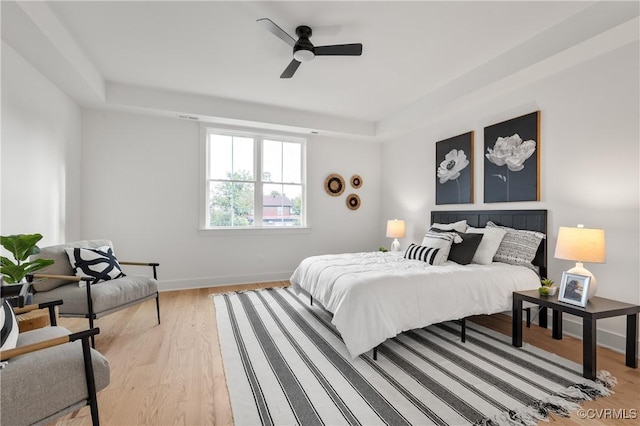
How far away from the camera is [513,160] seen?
3436 millimetres

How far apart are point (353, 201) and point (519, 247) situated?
2.99 metres

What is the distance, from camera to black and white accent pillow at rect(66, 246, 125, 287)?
8.95ft

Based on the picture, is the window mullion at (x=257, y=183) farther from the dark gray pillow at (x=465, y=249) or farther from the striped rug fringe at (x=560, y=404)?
the striped rug fringe at (x=560, y=404)

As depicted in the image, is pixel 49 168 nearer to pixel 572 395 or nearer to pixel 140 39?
pixel 140 39

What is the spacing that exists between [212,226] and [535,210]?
14.2ft

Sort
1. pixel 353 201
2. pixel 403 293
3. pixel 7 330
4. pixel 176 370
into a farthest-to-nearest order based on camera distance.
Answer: pixel 353 201 < pixel 403 293 < pixel 176 370 < pixel 7 330

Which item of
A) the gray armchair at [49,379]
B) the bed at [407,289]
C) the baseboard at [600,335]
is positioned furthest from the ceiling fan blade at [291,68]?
the baseboard at [600,335]

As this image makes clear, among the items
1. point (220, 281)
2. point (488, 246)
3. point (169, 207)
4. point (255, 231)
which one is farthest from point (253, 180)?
point (488, 246)

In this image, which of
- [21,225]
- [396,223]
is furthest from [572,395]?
[21,225]

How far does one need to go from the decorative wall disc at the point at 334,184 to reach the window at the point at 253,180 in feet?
1.48

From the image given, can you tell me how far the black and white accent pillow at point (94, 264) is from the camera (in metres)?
2.73

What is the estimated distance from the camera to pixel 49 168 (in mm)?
3172

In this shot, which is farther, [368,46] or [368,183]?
[368,183]

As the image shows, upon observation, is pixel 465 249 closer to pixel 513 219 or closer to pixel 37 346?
pixel 513 219
